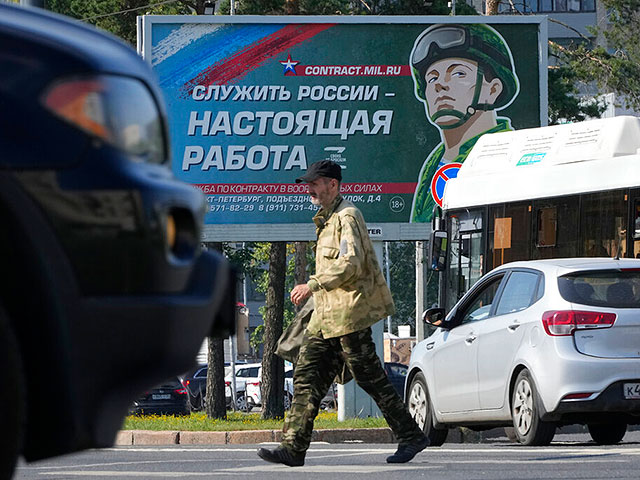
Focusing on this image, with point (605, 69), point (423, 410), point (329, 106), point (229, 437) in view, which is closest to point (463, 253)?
point (229, 437)

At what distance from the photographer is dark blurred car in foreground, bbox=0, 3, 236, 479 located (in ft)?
11.7

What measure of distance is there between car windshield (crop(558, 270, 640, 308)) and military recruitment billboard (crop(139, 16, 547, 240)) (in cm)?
1194

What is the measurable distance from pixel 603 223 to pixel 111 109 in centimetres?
1292

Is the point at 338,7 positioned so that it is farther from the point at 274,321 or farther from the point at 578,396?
Result: the point at 578,396

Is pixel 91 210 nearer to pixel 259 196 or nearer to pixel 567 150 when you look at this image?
pixel 567 150

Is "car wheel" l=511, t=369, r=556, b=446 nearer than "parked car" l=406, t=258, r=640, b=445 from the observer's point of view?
No

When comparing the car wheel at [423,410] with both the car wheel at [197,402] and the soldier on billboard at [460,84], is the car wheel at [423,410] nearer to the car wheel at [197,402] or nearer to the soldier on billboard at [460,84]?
the soldier on billboard at [460,84]

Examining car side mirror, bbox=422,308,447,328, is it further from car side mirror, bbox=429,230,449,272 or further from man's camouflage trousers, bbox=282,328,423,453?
car side mirror, bbox=429,230,449,272

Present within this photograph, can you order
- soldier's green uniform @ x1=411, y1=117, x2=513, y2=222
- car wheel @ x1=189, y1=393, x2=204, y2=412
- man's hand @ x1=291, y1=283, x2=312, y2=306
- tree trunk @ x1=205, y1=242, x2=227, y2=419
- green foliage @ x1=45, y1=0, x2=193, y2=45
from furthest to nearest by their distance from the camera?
car wheel @ x1=189, y1=393, x2=204, y2=412 < green foliage @ x1=45, y1=0, x2=193, y2=45 < tree trunk @ x1=205, y1=242, x2=227, y2=419 < soldier's green uniform @ x1=411, y1=117, x2=513, y2=222 < man's hand @ x1=291, y1=283, x2=312, y2=306

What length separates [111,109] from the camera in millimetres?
3725

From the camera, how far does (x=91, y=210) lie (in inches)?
141

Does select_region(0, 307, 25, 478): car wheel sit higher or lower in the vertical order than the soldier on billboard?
lower

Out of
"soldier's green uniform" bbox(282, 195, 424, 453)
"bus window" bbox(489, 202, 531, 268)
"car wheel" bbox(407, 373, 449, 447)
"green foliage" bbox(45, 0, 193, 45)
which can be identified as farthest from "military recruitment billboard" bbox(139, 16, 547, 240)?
"soldier's green uniform" bbox(282, 195, 424, 453)

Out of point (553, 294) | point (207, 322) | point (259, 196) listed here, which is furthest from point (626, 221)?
point (207, 322)
